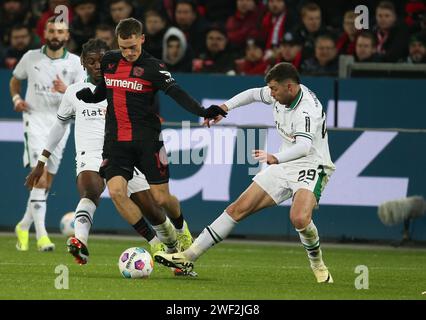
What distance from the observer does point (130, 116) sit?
11.3 metres

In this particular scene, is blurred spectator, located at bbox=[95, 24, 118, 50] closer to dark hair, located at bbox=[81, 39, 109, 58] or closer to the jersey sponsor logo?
dark hair, located at bbox=[81, 39, 109, 58]

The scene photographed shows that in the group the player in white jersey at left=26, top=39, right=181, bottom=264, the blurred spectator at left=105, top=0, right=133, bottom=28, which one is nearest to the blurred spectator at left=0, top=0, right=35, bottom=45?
the blurred spectator at left=105, top=0, right=133, bottom=28

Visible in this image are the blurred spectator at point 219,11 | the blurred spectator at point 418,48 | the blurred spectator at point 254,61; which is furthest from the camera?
the blurred spectator at point 219,11

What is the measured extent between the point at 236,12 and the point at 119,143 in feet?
27.1

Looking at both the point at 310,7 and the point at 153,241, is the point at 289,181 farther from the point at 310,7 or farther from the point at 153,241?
the point at 310,7

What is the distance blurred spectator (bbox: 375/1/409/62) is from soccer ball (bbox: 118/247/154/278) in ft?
23.7

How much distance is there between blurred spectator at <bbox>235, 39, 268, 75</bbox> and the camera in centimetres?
1770

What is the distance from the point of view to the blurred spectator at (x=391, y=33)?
17.1 meters

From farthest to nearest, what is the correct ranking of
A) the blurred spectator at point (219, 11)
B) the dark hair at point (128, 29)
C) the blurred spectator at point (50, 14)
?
the blurred spectator at point (50, 14), the blurred spectator at point (219, 11), the dark hair at point (128, 29)

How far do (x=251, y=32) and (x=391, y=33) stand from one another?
2389mm

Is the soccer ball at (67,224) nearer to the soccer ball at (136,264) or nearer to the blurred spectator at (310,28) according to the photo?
the blurred spectator at (310,28)

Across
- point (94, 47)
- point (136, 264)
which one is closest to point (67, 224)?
point (94, 47)

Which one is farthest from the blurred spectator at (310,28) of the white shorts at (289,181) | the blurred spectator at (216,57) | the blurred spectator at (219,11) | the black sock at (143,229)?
the white shorts at (289,181)
